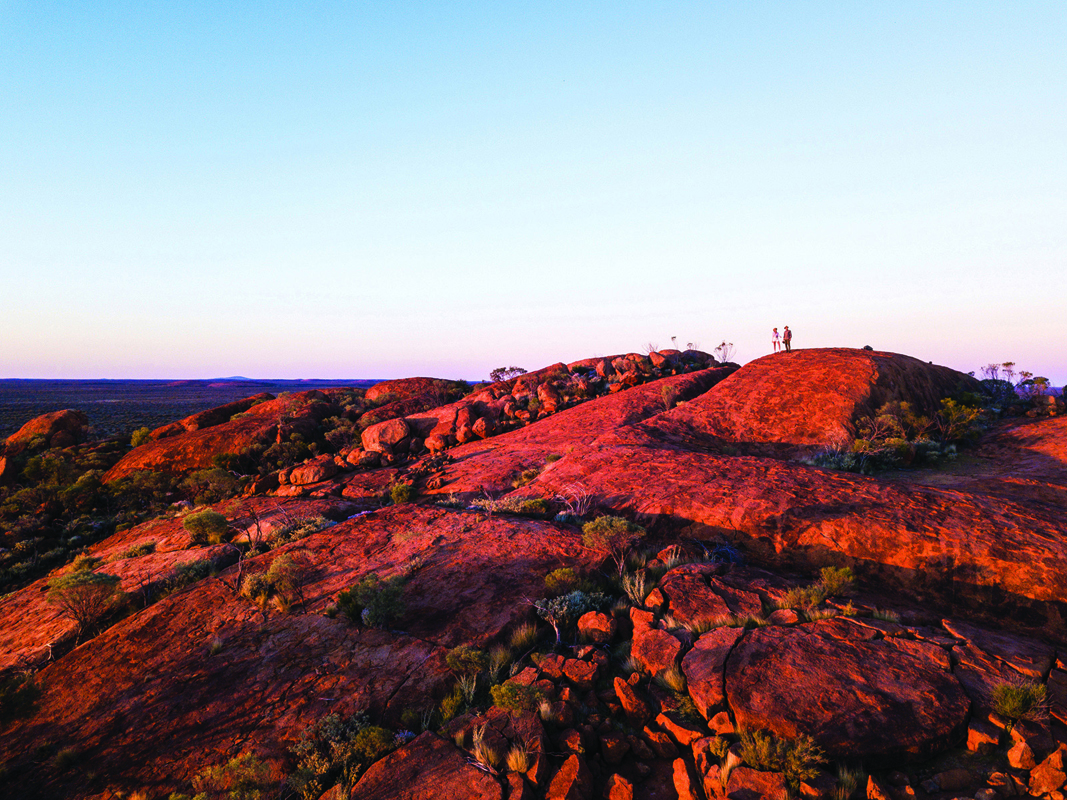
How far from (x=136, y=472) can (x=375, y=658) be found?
79.1 feet

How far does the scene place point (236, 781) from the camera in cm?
551

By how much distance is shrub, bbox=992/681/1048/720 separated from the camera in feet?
16.5

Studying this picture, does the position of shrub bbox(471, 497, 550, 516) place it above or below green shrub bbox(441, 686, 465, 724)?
above

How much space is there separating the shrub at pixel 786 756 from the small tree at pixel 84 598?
39.6 ft

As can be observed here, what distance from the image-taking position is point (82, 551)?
55.6ft

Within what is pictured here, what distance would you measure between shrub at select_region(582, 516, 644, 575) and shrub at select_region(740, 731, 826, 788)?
4614mm

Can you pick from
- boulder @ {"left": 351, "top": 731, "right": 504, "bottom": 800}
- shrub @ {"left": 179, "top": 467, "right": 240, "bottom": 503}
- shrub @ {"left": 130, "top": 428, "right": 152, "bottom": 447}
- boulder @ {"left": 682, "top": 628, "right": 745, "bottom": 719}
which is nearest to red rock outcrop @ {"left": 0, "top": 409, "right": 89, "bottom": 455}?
shrub @ {"left": 130, "top": 428, "right": 152, "bottom": 447}

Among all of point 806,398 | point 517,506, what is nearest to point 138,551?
point 517,506

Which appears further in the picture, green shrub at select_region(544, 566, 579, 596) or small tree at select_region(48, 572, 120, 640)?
small tree at select_region(48, 572, 120, 640)

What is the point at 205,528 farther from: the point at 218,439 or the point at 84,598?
the point at 218,439

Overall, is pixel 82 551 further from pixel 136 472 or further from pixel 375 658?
pixel 375 658

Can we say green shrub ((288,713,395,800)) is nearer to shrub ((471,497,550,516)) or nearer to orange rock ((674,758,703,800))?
orange rock ((674,758,703,800))

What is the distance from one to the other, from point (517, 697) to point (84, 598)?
947 cm

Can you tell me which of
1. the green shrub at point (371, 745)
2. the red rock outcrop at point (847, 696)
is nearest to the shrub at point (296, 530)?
the green shrub at point (371, 745)
